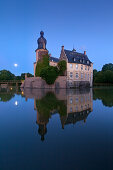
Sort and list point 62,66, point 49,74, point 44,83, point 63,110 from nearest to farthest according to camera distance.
A: point 63,110
point 49,74
point 62,66
point 44,83

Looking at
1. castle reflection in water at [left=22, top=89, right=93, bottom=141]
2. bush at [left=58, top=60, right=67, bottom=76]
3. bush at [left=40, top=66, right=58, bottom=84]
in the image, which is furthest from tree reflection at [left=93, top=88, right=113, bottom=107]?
bush at [left=58, top=60, right=67, bottom=76]

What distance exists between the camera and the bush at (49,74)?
3475 centimetres

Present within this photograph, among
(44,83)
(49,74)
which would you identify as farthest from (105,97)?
(44,83)

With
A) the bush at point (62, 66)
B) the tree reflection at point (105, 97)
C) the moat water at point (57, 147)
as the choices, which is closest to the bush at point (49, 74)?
the bush at point (62, 66)

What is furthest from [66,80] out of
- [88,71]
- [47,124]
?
[47,124]

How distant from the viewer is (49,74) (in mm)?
34844

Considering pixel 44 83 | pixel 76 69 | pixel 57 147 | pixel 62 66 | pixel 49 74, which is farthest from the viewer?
pixel 76 69

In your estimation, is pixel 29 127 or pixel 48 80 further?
pixel 48 80

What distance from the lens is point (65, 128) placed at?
511 centimetres

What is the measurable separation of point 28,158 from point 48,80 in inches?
1294

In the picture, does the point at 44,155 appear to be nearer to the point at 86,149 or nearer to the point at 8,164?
the point at 8,164

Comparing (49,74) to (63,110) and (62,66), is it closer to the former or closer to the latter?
(62,66)

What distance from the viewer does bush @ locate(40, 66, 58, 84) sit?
3475cm

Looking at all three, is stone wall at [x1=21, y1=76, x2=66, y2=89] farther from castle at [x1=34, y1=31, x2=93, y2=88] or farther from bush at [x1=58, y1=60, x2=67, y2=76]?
bush at [x1=58, y1=60, x2=67, y2=76]
